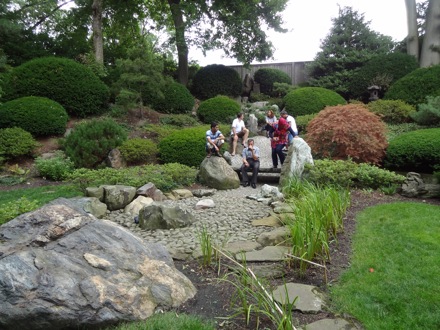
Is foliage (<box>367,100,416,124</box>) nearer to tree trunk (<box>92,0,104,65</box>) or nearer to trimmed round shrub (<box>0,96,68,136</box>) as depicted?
trimmed round shrub (<box>0,96,68,136</box>)

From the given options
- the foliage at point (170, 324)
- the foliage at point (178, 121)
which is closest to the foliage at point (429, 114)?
the foliage at point (178, 121)

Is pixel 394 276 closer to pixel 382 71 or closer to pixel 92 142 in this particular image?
pixel 92 142

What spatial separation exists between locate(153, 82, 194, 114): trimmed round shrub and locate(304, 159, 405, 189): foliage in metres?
9.16

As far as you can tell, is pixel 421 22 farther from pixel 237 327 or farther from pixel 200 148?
pixel 237 327

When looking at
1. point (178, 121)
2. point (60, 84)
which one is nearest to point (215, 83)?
point (178, 121)

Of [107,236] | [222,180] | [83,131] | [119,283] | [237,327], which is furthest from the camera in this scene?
[83,131]

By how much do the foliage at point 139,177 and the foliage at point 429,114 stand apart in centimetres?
812

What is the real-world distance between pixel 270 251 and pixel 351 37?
1757 centimetres

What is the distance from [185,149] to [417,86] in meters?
9.82

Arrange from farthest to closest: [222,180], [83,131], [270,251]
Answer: [83,131] < [222,180] < [270,251]

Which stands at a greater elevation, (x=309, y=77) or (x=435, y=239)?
(x=309, y=77)

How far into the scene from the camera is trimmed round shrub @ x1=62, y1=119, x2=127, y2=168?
999 cm

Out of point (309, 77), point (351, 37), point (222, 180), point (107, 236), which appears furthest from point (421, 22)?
point (107, 236)

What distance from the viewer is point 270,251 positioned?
447 cm
